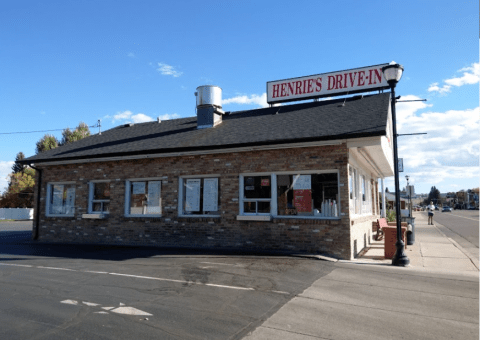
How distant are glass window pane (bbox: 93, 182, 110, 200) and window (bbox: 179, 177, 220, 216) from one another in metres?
3.49

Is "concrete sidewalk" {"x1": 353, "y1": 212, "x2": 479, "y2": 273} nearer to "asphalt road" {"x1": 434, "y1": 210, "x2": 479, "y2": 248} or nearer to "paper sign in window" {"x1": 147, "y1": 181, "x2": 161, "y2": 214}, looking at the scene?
"asphalt road" {"x1": 434, "y1": 210, "x2": 479, "y2": 248}

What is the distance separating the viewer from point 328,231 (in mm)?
10281

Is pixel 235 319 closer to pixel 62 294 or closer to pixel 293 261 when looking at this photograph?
pixel 62 294

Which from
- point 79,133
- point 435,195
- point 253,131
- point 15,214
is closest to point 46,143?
point 79,133

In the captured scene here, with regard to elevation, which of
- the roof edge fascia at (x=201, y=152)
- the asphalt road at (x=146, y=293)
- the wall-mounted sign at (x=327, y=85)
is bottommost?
the asphalt road at (x=146, y=293)

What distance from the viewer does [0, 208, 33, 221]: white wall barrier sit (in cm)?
4447

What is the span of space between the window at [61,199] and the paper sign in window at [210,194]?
6.22 meters

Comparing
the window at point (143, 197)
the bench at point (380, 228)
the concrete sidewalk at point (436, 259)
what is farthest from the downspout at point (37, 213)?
the bench at point (380, 228)

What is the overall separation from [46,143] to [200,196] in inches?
1898

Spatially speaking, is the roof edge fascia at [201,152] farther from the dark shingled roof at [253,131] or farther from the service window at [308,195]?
the service window at [308,195]

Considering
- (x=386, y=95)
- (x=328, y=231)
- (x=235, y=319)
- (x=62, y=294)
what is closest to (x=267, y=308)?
(x=235, y=319)

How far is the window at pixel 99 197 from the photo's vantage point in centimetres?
1401

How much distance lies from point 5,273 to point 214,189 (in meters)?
6.37

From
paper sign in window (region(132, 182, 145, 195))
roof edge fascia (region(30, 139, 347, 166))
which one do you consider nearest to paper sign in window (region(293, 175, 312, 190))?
roof edge fascia (region(30, 139, 347, 166))
